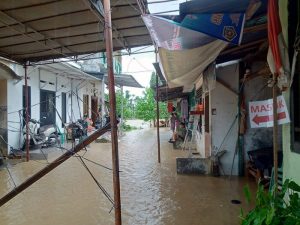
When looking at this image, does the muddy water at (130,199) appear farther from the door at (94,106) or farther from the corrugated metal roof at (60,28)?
the door at (94,106)

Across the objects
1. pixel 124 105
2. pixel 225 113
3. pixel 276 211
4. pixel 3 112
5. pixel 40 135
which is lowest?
pixel 276 211

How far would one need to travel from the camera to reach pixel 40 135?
9867 millimetres

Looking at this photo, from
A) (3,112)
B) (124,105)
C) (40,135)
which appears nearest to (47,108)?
(40,135)

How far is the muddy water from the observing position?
400 centimetres

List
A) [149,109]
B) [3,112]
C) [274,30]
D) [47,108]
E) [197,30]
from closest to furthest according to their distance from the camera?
1. [274,30]
2. [197,30]
3. [3,112]
4. [47,108]
5. [149,109]

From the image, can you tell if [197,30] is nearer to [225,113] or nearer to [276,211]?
[276,211]

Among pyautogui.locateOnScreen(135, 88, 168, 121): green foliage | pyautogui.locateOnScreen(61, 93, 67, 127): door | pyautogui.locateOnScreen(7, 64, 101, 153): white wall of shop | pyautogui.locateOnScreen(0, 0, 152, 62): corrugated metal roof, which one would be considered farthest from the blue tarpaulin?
pyautogui.locateOnScreen(135, 88, 168, 121): green foliage

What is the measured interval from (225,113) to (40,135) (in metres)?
6.66

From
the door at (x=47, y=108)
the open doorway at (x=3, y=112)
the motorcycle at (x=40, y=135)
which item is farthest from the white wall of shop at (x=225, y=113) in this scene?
the door at (x=47, y=108)

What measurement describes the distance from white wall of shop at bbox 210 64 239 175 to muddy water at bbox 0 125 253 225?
67cm

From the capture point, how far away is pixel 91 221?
3.94 meters

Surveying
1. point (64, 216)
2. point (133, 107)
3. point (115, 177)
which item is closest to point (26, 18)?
point (64, 216)

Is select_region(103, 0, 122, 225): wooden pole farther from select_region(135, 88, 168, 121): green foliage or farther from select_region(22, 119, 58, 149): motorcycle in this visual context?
select_region(135, 88, 168, 121): green foliage

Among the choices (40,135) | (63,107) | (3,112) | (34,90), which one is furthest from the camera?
(63,107)
